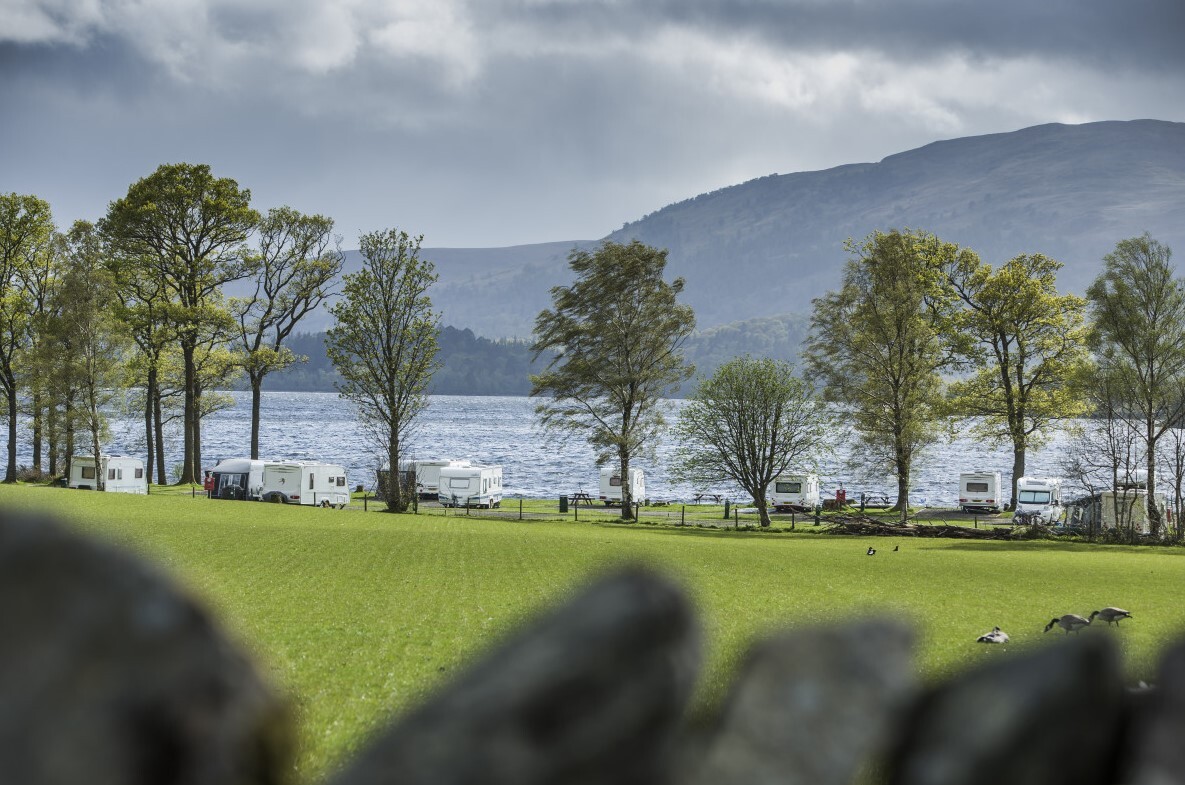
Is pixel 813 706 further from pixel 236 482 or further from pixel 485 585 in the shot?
pixel 236 482

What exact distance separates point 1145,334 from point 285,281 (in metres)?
52.8

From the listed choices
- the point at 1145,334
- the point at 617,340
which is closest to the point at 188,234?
the point at 617,340

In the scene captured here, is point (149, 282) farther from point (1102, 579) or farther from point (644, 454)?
point (1102, 579)

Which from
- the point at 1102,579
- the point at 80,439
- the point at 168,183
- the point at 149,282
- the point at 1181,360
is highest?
the point at 168,183

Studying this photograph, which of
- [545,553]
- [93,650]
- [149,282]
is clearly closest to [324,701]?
[93,650]

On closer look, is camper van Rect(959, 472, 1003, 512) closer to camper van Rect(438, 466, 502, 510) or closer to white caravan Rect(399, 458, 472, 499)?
camper van Rect(438, 466, 502, 510)

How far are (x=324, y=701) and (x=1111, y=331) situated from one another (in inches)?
1920

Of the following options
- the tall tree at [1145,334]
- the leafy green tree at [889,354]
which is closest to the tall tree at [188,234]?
the leafy green tree at [889,354]

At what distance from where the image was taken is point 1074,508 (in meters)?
51.8

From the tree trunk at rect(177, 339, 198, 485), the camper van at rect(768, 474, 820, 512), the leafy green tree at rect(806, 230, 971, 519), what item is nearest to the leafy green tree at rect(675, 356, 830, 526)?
the leafy green tree at rect(806, 230, 971, 519)

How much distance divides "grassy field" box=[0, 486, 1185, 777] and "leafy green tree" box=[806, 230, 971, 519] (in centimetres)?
954

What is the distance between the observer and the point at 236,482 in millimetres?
57875

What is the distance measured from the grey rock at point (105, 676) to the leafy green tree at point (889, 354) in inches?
2117

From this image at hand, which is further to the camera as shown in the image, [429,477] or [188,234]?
[429,477]
